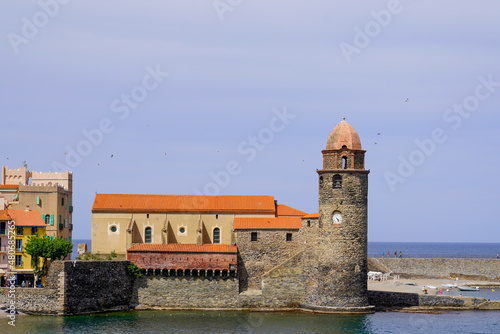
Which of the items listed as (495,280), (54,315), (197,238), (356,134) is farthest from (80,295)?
(495,280)

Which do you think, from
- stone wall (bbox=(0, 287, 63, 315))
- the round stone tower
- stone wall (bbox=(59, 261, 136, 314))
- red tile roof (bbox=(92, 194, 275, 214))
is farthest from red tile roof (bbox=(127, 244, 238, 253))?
stone wall (bbox=(0, 287, 63, 315))

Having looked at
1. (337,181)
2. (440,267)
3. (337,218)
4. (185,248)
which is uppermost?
(337,181)

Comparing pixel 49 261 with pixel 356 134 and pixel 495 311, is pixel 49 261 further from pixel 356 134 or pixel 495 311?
pixel 495 311

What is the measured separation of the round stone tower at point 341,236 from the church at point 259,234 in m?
0.08

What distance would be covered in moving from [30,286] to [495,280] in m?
54.5

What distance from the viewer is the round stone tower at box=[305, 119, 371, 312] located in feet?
197

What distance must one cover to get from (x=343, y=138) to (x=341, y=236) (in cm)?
750

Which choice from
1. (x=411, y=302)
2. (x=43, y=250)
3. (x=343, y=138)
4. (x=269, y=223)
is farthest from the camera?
(x=411, y=302)

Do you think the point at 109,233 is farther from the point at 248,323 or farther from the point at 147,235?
the point at 248,323

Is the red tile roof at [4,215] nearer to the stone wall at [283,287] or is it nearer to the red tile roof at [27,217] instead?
the red tile roof at [27,217]

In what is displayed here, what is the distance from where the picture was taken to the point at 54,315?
2293 inches

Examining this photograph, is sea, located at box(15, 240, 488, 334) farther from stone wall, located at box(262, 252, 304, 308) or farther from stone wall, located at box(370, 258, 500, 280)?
stone wall, located at box(370, 258, 500, 280)

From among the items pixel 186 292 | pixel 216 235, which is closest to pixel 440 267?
pixel 216 235

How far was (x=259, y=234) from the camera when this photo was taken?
6366 centimetres
